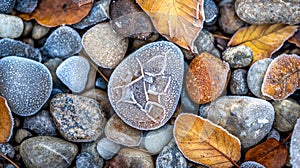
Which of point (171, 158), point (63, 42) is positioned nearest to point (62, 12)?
point (63, 42)

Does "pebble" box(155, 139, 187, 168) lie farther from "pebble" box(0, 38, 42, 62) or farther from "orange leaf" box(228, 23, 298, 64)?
"pebble" box(0, 38, 42, 62)

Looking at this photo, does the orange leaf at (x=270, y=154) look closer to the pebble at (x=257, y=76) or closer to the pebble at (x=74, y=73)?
Answer: the pebble at (x=257, y=76)

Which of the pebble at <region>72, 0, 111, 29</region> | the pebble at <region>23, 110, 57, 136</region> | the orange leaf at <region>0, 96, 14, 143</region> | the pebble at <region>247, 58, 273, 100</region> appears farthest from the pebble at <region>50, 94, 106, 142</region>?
the pebble at <region>247, 58, 273, 100</region>

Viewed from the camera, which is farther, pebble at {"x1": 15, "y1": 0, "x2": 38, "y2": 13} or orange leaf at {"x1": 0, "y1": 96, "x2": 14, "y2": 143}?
pebble at {"x1": 15, "y1": 0, "x2": 38, "y2": 13}

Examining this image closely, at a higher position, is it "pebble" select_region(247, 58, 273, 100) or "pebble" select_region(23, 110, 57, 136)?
"pebble" select_region(247, 58, 273, 100)

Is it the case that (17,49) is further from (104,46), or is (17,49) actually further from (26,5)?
(104,46)

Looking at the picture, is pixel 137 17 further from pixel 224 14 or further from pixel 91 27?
pixel 224 14

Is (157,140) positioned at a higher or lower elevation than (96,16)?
lower

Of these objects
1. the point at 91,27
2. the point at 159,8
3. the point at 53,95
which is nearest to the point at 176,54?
the point at 159,8
